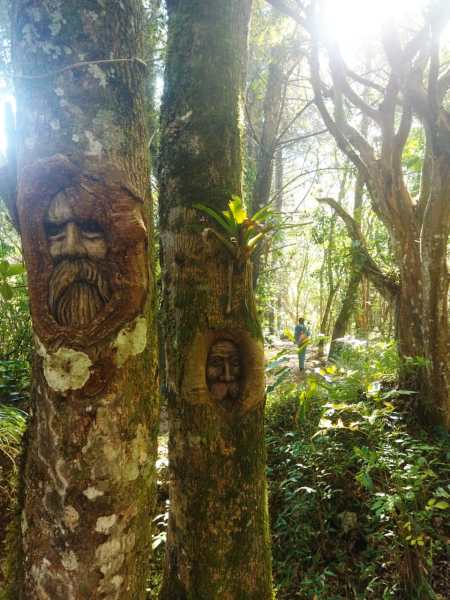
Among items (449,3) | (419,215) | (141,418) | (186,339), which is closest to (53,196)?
(141,418)

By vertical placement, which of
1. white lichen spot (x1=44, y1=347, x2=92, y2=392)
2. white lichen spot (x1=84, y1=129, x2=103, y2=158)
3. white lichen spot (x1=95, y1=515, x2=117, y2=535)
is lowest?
white lichen spot (x1=95, y1=515, x2=117, y2=535)

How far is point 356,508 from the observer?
351 centimetres

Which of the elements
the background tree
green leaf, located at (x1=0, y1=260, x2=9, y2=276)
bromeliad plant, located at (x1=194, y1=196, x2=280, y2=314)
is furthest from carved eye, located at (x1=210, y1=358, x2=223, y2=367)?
Answer: the background tree

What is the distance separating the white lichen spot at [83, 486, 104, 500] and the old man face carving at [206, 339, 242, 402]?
884mm

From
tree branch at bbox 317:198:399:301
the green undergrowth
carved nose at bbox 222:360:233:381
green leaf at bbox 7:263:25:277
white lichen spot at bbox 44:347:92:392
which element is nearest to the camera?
white lichen spot at bbox 44:347:92:392

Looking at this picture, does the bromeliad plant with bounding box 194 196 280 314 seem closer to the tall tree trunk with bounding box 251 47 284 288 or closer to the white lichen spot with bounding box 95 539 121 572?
the white lichen spot with bounding box 95 539 121 572

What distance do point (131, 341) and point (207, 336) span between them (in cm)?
82

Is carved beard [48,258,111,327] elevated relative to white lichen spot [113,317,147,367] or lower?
elevated

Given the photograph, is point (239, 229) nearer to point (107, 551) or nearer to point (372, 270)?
point (107, 551)

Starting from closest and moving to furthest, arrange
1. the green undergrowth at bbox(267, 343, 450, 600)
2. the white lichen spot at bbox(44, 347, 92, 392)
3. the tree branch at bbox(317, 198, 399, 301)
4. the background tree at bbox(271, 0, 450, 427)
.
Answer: the white lichen spot at bbox(44, 347, 92, 392), the green undergrowth at bbox(267, 343, 450, 600), the background tree at bbox(271, 0, 450, 427), the tree branch at bbox(317, 198, 399, 301)

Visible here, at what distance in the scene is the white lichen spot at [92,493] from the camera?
1.01 m

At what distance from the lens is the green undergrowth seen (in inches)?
107

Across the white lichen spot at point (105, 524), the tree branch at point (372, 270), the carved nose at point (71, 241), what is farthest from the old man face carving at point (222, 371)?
the tree branch at point (372, 270)

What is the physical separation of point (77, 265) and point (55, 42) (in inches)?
26.0
